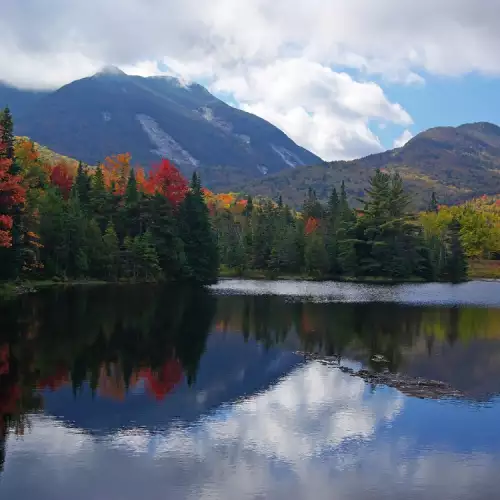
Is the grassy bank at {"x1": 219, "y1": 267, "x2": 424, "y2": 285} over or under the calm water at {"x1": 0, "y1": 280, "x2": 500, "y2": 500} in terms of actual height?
over

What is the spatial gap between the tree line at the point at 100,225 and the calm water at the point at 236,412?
85.0ft

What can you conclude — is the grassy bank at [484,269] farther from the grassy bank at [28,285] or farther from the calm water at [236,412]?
the calm water at [236,412]

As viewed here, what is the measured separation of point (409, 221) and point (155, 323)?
3957 inches

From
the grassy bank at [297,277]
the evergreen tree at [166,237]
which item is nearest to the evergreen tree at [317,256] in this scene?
the grassy bank at [297,277]

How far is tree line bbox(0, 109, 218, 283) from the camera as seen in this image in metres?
77.2

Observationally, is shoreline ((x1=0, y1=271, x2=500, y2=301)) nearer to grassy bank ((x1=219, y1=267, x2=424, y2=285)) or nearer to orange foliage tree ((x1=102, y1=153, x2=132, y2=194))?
grassy bank ((x1=219, y1=267, x2=424, y2=285))

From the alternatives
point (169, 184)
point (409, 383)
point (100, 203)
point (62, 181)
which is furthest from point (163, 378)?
point (62, 181)

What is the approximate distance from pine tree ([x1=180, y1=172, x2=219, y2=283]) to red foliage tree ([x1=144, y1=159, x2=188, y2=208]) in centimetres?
195

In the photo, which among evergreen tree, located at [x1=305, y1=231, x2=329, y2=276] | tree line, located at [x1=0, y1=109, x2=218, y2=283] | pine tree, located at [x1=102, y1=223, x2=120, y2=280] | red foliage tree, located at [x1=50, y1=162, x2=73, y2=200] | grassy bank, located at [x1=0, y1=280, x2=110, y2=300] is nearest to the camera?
grassy bank, located at [x1=0, y1=280, x2=110, y2=300]

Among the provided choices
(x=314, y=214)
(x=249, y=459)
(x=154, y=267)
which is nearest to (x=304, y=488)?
(x=249, y=459)

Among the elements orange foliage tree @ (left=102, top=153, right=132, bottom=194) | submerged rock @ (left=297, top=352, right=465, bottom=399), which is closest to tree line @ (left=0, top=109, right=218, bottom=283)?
orange foliage tree @ (left=102, top=153, right=132, bottom=194)

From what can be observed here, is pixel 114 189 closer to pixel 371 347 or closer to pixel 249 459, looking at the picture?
pixel 371 347

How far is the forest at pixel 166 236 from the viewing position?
85250 millimetres

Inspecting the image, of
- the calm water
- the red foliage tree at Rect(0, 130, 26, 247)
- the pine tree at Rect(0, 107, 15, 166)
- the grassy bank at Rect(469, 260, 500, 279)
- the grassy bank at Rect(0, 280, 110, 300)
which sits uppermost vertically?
the pine tree at Rect(0, 107, 15, 166)
